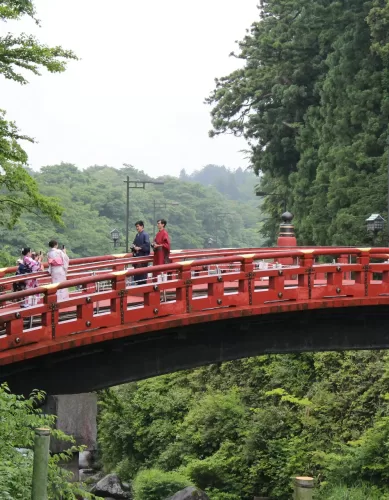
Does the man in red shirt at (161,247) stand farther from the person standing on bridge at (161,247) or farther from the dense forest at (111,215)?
the dense forest at (111,215)

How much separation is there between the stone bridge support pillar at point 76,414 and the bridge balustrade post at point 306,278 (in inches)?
185

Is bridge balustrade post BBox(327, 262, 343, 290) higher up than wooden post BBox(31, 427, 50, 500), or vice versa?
bridge balustrade post BBox(327, 262, 343, 290)

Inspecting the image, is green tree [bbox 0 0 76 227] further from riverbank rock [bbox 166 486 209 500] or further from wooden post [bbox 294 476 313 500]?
wooden post [bbox 294 476 313 500]

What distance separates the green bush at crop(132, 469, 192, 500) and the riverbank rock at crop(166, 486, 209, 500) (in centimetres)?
142

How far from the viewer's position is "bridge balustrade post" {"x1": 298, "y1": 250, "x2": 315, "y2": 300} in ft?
59.6

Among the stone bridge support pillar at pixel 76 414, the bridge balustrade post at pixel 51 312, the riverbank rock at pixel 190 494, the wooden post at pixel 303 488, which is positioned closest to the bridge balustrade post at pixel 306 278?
the stone bridge support pillar at pixel 76 414

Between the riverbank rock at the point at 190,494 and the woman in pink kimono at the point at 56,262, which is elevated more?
the woman in pink kimono at the point at 56,262

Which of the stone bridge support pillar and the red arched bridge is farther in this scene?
the stone bridge support pillar

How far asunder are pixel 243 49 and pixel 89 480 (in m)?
25.1

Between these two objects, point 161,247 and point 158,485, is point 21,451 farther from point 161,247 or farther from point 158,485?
point 158,485

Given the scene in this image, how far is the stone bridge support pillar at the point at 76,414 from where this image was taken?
15.3m

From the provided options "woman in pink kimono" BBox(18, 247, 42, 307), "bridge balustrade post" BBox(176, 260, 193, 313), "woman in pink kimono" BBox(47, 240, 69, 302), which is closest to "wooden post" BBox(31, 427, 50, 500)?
"bridge balustrade post" BBox(176, 260, 193, 313)

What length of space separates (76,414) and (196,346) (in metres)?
3.00

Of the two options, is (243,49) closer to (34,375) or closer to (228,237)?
(34,375)
